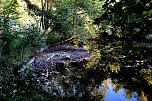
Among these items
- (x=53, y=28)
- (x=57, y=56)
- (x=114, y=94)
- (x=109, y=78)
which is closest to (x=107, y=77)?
(x=109, y=78)

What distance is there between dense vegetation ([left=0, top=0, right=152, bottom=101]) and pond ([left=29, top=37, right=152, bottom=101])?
47 cm

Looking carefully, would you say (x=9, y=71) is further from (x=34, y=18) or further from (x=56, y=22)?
(x=34, y=18)

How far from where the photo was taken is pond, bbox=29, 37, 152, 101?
10.8 m

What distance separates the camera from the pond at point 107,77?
426 inches

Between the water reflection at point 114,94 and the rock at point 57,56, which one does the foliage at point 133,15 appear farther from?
the rock at point 57,56

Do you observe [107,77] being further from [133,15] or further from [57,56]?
[133,15]

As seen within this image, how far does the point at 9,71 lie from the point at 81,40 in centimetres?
990

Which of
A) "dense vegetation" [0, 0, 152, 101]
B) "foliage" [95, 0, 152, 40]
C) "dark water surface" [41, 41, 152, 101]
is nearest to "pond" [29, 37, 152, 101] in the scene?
"dark water surface" [41, 41, 152, 101]

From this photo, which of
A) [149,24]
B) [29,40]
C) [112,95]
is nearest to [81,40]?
[29,40]

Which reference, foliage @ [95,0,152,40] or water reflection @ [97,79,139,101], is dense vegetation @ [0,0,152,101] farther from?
water reflection @ [97,79,139,101]

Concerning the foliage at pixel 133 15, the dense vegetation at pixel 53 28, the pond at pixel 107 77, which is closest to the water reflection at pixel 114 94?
the pond at pixel 107 77

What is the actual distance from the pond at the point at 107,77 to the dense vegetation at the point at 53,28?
1.53ft

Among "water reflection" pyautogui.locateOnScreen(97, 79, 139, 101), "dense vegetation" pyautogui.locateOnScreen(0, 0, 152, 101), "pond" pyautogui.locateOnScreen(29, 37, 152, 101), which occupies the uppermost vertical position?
"dense vegetation" pyautogui.locateOnScreen(0, 0, 152, 101)

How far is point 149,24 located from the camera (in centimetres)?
757
